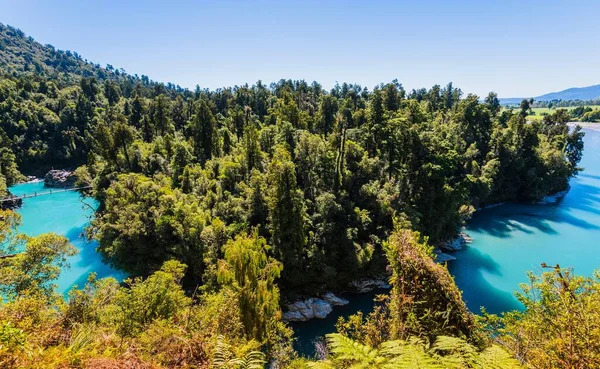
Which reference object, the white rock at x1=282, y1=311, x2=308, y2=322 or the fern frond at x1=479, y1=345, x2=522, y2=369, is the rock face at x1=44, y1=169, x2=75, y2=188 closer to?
the white rock at x1=282, y1=311, x2=308, y2=322

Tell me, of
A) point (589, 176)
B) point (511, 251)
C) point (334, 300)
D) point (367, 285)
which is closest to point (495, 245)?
point (511, 251)

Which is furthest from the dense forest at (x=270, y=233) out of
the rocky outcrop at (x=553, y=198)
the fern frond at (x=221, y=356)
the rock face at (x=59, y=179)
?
the rock face at (x=59, y=179)

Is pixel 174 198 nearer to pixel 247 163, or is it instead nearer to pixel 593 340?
pixel 247 163

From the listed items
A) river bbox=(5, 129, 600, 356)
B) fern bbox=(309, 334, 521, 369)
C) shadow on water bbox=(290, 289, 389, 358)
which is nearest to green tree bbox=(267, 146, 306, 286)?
shadow on water bbox=(290, 289, 389, 358)

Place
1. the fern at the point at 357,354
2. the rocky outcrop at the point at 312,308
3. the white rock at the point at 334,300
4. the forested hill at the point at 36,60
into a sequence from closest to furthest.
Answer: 1. the fern at the point at 357,354
2. the rocky outcrop at the point at 312,308
3. the white rock at the point at 334,300
4. the forested hill at the point at 36,60

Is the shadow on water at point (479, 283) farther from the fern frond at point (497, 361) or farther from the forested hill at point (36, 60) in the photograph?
the forested hill at point (36, 60)

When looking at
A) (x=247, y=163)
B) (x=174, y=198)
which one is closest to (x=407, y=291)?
(x=174, y=198)
